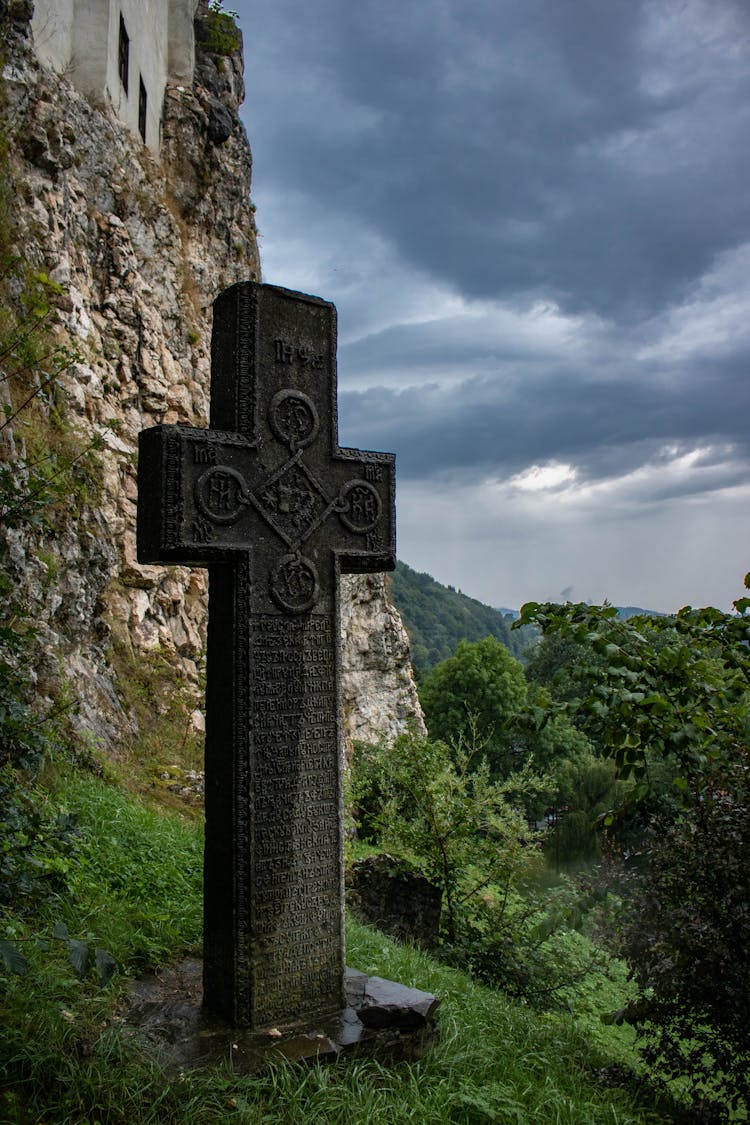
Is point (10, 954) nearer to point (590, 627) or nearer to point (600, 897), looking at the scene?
point (590, 627)

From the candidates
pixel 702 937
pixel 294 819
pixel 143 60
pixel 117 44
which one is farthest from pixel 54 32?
pixel 702 937

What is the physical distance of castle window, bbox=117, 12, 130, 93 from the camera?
14109 mm

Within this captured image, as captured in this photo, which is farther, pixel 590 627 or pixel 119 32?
pixel 119 32

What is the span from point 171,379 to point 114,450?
285 cm

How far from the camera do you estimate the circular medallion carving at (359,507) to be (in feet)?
15.1

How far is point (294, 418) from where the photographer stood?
443 cm

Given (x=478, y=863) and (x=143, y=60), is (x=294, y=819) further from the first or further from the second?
(x=143, y=60)

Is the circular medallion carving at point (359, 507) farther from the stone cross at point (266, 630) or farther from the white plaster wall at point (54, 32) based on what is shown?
the white plaster wall at point (54, 32)

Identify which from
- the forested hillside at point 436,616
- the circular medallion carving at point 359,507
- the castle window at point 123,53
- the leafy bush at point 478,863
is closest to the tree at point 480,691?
the leafy bush at point 478,863

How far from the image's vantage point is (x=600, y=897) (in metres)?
7.82

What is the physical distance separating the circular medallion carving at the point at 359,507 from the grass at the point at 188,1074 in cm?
219

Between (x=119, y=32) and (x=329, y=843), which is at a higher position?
(x=119, y=32)

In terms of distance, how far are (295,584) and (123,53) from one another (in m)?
14.2

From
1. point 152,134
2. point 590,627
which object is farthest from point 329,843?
point 152,134
